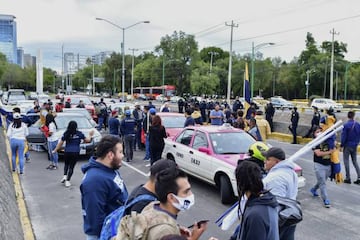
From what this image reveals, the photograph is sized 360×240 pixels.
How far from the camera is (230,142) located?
9078 mm

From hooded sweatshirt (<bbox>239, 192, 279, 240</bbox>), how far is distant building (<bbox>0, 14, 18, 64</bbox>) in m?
184

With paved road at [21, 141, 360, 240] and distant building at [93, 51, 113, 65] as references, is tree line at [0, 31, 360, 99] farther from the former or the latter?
paved road at [21, 141, 360, 240]

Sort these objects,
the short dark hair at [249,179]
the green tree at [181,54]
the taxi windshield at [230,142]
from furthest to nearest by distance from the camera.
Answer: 1. the green tree at [181,54]
2. the taxi windshield at [230,142]
3. the short dark hair at [249,179]

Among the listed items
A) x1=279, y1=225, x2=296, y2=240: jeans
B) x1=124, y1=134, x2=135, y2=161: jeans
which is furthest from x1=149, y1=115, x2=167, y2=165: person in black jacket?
x1=279, y1=225, x2=296, y2=240: jeans

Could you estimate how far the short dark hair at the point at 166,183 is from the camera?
2.53 metres

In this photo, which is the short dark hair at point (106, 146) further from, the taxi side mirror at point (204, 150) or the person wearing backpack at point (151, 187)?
the taxi side mirror at point (204, 150)

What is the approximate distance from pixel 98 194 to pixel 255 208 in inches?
53.5

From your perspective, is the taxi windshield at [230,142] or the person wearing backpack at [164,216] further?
the taxi windshield at [230,142]

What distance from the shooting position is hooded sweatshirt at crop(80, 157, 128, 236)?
3.41 metres

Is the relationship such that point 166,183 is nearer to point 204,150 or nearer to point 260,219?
point 260,219

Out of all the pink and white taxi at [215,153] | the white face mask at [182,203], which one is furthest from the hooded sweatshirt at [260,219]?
the pink and white taxi at [215,153]

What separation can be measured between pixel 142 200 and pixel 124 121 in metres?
9.63

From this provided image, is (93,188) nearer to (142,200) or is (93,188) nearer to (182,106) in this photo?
(142,200)

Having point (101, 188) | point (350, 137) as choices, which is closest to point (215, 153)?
point (350, 137)
